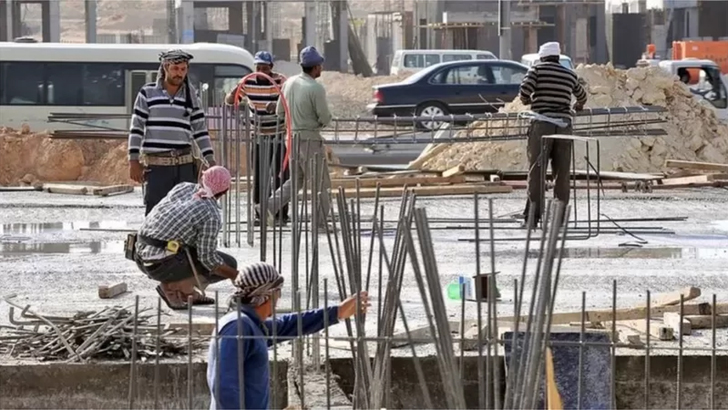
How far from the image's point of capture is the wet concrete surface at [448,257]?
9664 mm

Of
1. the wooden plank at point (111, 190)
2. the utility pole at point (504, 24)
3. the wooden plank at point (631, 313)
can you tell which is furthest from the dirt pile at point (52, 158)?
the wooden plank at point (631, 313)

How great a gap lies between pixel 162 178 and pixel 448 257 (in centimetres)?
259

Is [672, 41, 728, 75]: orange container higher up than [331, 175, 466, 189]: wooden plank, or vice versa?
[672, 41, 728, 75]: orange container

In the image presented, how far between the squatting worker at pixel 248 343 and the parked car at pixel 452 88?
22.9 meters

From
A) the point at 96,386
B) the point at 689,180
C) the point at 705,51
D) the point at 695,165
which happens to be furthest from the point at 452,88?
the point at 96,386

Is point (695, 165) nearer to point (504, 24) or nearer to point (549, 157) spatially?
point (549, 157)

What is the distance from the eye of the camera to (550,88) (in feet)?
41.4

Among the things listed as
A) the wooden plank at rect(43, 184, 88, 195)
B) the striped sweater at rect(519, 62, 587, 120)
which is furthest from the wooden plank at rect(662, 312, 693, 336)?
the wooden plank at rect(43, 184, 88, 195)

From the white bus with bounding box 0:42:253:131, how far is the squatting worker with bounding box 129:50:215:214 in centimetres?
1579

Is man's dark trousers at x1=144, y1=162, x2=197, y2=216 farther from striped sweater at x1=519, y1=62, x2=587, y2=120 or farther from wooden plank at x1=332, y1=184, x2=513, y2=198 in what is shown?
wooden plank at x1=332, y1=184, x2=513, y2=198

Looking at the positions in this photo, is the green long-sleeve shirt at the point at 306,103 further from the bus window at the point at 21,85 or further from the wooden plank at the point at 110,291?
the bus window at the point at 21,85

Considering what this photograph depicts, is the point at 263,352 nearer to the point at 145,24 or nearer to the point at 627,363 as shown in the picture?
the point at 627,363

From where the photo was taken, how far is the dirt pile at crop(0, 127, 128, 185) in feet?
72.6

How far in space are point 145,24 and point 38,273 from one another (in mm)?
88175
